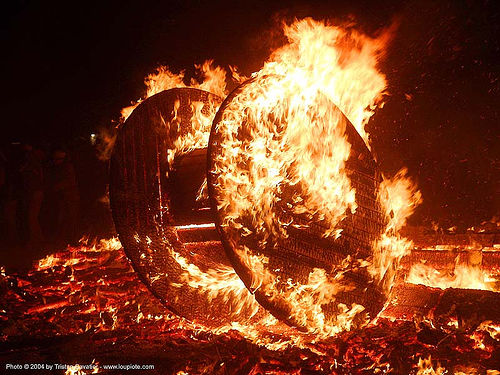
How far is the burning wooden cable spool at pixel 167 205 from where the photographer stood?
4.58 m

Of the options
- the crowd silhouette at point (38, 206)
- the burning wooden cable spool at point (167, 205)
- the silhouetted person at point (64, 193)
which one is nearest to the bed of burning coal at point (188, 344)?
the burning wooden cable spool at point (167, 205)

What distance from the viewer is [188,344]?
4.12 m

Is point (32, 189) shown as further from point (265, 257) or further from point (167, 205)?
point (265, 257)

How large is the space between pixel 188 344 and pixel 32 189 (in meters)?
7.98

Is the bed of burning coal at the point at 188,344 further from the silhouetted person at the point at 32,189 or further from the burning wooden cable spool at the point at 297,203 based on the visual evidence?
the silhouetted person at the point at 32,189

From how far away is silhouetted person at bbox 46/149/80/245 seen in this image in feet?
36.3

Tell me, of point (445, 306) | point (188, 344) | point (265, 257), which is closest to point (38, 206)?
point (188, 344)

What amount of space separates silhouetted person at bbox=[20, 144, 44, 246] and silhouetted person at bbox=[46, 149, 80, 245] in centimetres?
50

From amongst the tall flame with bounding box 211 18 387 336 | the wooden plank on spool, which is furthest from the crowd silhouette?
the wooden plank on spool

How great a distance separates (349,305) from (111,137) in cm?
1365

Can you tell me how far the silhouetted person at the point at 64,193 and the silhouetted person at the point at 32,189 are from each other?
0.50m

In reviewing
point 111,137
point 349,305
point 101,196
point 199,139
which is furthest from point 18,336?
point 111,137

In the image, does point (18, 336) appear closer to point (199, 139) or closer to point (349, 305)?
point (199, 139)

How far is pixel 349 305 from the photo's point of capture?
179 inches
